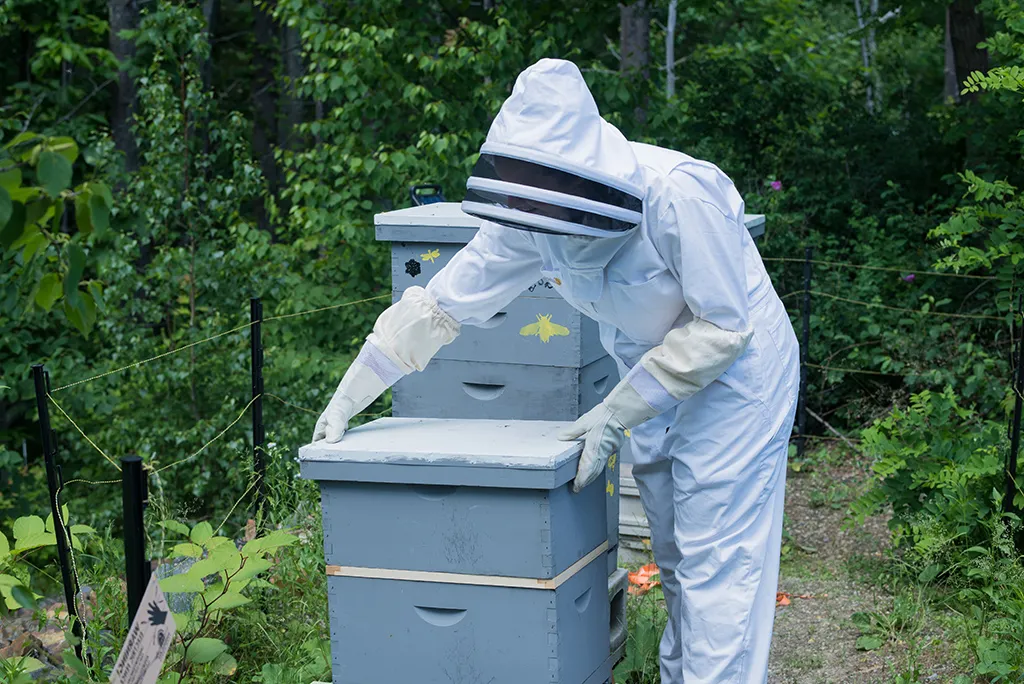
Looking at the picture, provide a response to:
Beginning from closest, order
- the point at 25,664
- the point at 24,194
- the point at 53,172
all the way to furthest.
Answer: the point at 53,172
the point at 24,194
the point at 25,664

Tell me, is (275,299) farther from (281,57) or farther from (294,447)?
(281,57)

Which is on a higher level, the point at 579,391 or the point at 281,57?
the point at 281,57

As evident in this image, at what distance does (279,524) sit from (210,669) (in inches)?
41.4

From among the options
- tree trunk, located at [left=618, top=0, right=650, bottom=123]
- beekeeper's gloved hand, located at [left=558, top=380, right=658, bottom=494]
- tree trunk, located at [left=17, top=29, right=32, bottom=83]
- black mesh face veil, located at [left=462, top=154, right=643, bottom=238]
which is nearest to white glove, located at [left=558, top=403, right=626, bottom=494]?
beekeeper's gloved hand, located at [left=558, top=380, right=658, bottom=494]

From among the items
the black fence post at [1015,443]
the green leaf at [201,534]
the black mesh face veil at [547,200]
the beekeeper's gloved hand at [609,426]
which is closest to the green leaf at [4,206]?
Result: the black mesh face veil at [547,200]

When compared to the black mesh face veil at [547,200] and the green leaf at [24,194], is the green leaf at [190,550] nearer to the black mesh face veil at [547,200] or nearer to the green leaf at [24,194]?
the black mesh face veil at [547,200]

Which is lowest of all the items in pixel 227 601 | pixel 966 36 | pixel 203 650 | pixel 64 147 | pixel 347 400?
pixel 203 650

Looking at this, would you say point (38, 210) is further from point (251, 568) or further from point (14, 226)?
point (251, 568)

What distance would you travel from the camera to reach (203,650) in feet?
9.93

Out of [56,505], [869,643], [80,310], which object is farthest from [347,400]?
[869,643]

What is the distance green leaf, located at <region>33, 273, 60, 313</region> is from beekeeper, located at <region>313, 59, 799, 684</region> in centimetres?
88

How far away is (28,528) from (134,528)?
1419mm

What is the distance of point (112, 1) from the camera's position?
791cm

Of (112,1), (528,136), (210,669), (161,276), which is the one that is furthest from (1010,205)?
(112,1)
